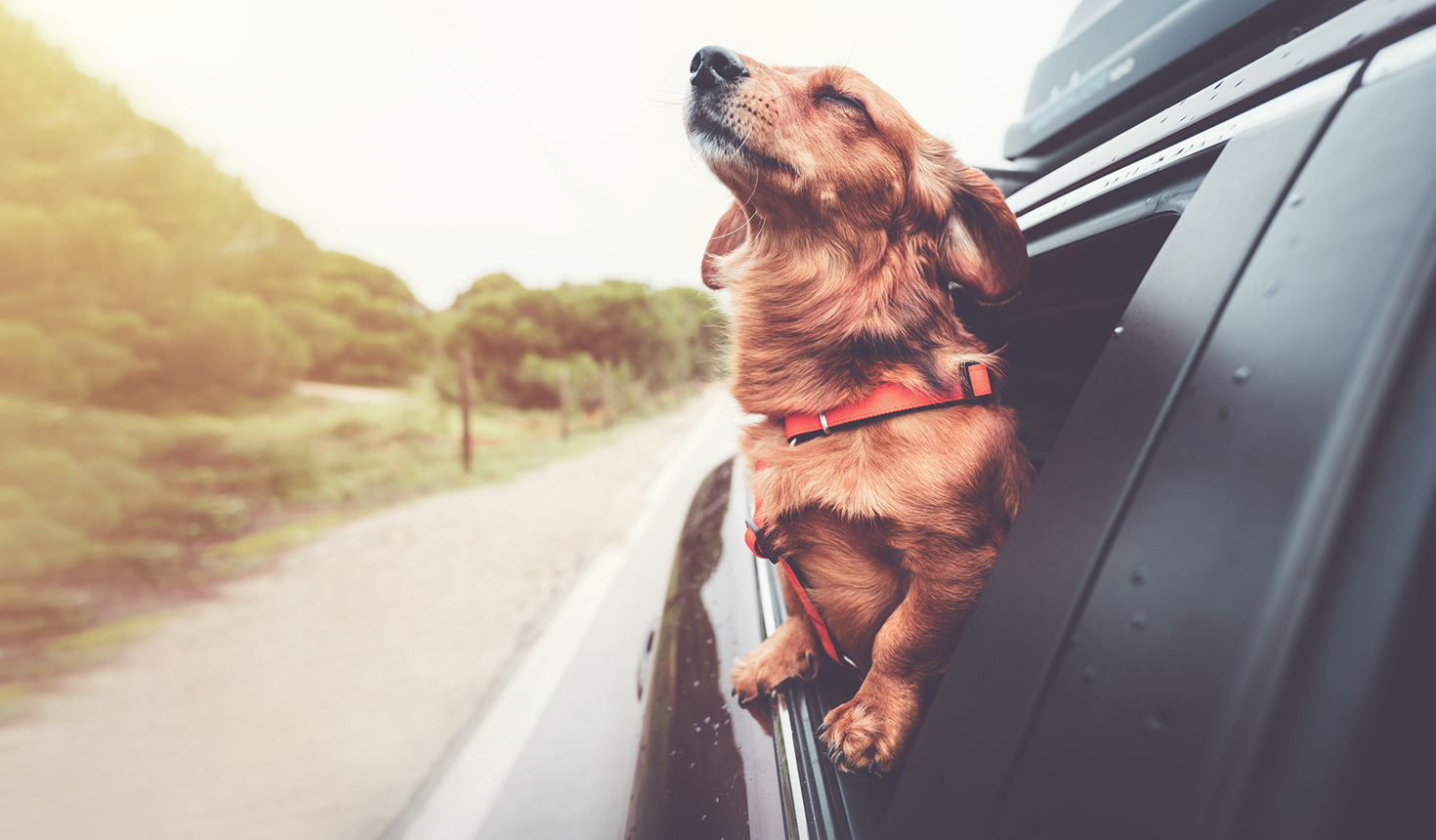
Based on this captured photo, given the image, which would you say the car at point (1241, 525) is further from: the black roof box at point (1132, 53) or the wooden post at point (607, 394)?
the wooden post at point (607, 394)

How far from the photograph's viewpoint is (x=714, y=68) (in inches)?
55.5

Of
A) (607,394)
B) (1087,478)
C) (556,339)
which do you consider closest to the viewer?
(1087,478)

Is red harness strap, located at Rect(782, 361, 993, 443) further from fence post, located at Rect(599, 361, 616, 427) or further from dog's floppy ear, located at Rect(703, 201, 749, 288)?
fence post, located at Rect(599, 361, 616, 427)

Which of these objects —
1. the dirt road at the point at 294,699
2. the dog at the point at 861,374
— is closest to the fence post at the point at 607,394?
the dirt road at the point at 294,699

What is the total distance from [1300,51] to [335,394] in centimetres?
1105

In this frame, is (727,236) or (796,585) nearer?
(796,585)

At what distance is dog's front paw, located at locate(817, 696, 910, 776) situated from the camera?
1.00 m

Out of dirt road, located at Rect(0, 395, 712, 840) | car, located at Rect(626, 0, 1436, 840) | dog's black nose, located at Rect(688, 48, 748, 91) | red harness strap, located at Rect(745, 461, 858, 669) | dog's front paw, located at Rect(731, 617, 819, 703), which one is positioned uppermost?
dog's black nose, located at Rect(688, 48, 748, 91)

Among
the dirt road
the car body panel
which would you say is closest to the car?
the car body panel

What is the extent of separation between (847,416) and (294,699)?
3938 millimetres

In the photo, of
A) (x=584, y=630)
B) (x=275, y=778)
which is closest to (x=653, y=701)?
(x=584, y=630)

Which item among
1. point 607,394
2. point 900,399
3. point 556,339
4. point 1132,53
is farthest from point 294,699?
point 556,339

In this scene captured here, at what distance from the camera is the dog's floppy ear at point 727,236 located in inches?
68.6

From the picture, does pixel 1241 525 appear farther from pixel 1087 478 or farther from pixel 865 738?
pixel 865 738
